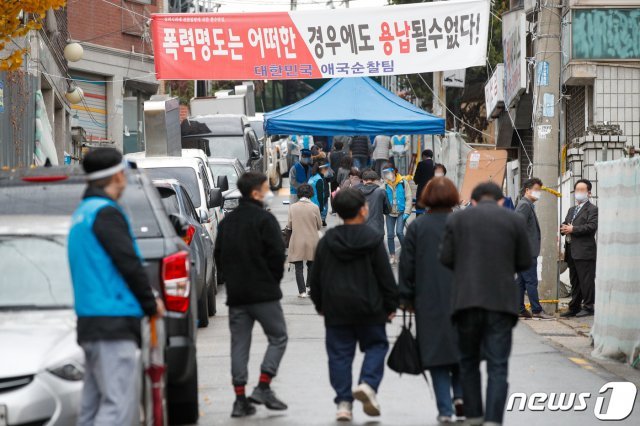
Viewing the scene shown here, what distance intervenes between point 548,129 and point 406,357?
28.7 ft

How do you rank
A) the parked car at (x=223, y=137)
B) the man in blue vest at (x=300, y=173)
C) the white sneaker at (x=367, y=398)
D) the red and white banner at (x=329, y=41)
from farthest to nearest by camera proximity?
the parked car at (x=223, y=137) → the man in blue vest at (x=300, y=173) → the red and white banner at (x=329, y=41) → the white sneaker at (x=367, y=398)

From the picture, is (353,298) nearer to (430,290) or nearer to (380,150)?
(430,290)

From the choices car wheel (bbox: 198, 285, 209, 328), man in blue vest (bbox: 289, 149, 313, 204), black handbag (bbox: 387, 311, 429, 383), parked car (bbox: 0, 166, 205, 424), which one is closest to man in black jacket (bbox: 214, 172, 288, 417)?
parked car (bbox: 0, 166, 205, 424)

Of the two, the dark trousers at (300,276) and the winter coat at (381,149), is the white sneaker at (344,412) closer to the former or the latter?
the dark trousers at (300,276)

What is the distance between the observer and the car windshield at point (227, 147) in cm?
2966

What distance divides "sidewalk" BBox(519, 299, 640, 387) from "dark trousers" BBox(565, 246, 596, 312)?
0.22 meters

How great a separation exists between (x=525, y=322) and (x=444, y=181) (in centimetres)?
770

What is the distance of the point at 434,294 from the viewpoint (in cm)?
886

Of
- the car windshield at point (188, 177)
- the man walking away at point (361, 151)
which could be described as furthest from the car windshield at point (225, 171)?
the man walking away at point (361, 151)

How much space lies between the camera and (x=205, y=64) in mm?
20391

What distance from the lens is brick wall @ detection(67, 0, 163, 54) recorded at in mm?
35625

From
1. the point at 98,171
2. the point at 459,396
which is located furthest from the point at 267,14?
the point at 98,171

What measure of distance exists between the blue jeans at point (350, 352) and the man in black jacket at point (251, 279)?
1.60 feet

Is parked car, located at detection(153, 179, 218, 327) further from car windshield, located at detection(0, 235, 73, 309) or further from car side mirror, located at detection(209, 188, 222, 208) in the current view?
car windshield, located at detection(0, 235, 73, 309)
